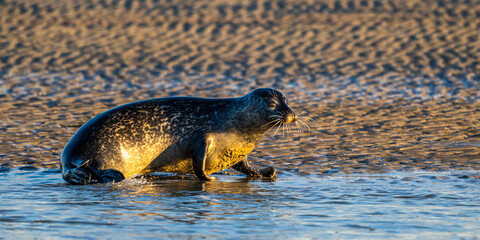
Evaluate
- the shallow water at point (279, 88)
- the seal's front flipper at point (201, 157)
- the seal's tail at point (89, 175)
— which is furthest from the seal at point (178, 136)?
the shallow water at point (279, 88)

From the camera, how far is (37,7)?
72.8 feet

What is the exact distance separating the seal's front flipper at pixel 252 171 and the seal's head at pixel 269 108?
46cm

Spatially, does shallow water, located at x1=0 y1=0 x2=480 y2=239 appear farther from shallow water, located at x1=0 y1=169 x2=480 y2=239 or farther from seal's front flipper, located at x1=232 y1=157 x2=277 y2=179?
seal's front flipper, located at x1=232 y1=157 x2=277 y2=179

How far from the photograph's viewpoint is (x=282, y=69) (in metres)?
17.2

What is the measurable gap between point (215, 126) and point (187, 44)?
36.1 feet

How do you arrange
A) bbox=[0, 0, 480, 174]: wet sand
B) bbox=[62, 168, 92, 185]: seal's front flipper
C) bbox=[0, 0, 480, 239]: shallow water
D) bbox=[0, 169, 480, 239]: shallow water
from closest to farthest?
bbox=[0, 169, 480, 239]: shallow water, bbox=[0, 0, 480, 239]: shallow water, bbox=[62, 168, 92, 185]: seal's front flipper, bbox=[0, 0, 480, 174]: wet sand

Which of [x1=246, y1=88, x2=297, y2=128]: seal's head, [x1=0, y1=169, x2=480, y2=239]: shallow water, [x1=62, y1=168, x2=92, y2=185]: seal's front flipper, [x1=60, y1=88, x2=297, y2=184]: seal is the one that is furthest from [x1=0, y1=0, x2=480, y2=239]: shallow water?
[x1=246, y1=88, x2=297, y2=128]: seal's head

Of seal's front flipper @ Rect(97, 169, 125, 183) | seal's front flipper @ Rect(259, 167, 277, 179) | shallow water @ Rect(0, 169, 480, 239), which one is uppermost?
seal's front flipper @ Rect(97, 169, 125, 183)

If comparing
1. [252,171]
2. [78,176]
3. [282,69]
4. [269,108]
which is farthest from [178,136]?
[282,69]

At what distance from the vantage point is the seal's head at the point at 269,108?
27.1ft

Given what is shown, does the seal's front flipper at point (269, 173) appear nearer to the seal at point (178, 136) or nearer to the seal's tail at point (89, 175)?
the seal at point (178, 136)

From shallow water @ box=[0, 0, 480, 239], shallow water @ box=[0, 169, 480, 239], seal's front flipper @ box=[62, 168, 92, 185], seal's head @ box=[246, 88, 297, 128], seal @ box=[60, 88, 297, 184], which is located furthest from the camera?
seal's head @ box=[246, 88, 297, 128]

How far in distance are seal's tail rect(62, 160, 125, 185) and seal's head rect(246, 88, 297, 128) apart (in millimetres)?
1564

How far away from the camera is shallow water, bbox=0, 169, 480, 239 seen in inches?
226
